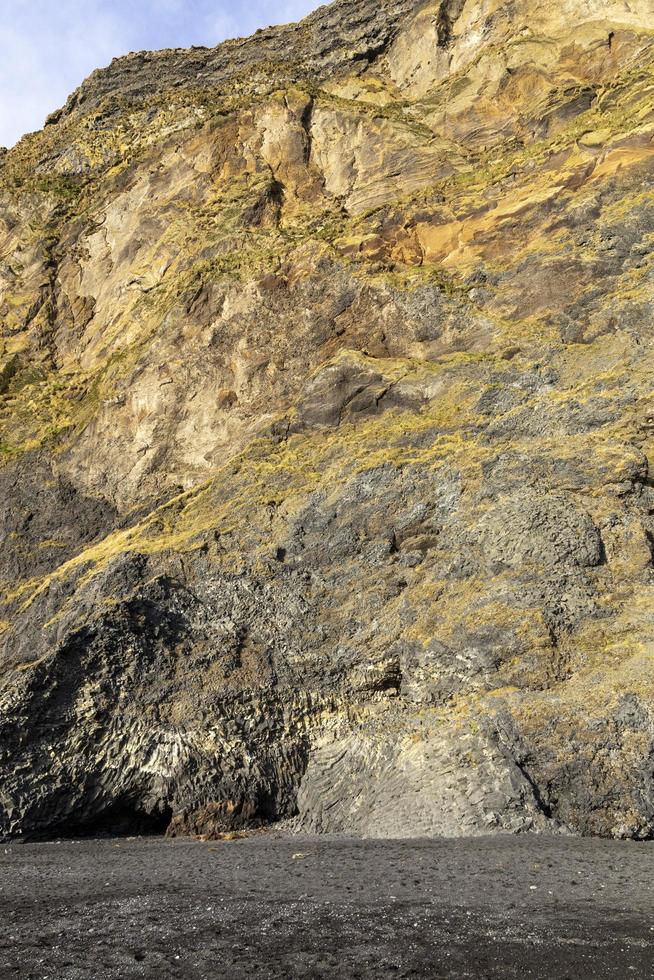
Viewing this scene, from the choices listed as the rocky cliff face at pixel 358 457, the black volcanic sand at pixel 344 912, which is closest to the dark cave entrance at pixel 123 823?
the rocky cliff face at pixel 358 457

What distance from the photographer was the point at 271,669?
2253 centimetres

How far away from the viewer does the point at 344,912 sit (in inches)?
412

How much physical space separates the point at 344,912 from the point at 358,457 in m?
18.7

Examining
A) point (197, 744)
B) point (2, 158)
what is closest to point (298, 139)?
point (2, 158)

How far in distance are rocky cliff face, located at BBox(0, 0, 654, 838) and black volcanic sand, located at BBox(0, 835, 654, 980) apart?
3.40m

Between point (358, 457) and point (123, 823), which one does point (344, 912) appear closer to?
point (123, 823)

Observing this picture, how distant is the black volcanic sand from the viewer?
26.8 feet

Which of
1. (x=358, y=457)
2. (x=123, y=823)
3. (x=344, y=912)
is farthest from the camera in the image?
(x=358, y=457)

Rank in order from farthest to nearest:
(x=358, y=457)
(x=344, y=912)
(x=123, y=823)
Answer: (x=358, y=457), (x=123, y=823), (x=344, y=912)

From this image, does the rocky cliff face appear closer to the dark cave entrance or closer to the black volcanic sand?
the dark cave entrance

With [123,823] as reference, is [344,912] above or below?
above

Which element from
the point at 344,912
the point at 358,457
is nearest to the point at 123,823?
the point at 344,912

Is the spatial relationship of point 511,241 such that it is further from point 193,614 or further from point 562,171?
point 193,614

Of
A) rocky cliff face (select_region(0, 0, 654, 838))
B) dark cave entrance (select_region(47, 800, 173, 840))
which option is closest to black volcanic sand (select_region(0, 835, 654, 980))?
rocky cliff face (select_region(0, 0, 654, 838))
